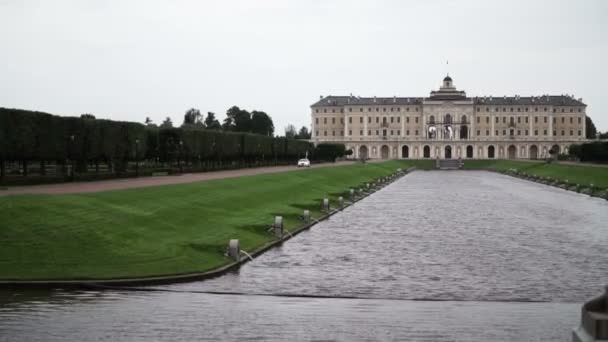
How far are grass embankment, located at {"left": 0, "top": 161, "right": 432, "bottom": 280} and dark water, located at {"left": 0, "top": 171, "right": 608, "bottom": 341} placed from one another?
63.3 inches

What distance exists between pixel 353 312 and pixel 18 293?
7.31 metres

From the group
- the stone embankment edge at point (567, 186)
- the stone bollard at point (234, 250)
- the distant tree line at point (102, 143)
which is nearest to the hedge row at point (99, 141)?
the distant tree line at point (102, 143)

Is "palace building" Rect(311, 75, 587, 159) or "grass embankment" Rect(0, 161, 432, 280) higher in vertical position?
"palace building" Rect(311, 75, 587, 159)

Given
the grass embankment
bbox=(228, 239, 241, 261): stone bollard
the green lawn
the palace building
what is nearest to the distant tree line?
the grass embankment

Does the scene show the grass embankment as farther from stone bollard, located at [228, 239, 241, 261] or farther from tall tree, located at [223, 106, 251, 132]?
tall tree, located at [223, 106, 251, 132]

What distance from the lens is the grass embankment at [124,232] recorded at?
2098 centimetres

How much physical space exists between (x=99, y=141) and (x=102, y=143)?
0.43 meters

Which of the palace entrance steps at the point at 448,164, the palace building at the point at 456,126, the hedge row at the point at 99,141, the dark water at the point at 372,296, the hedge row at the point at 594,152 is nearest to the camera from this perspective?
the dark water at the point at 372,296

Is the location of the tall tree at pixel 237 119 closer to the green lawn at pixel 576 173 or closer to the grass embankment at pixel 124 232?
the green lawn at pixel 576 173

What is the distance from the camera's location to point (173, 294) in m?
19.1

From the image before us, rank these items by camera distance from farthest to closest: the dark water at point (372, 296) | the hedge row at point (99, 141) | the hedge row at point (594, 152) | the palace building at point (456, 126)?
the palace building at point (456, 126) < the hedge row at point (594, 152) < the hedge row at point (99, 141) < the dark water at point (372, 296)

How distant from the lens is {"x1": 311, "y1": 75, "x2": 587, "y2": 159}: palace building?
591ft

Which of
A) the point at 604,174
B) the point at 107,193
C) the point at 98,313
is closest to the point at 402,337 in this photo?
the point at 98,313

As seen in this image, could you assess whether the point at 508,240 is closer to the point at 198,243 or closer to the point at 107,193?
the point at 198,243
